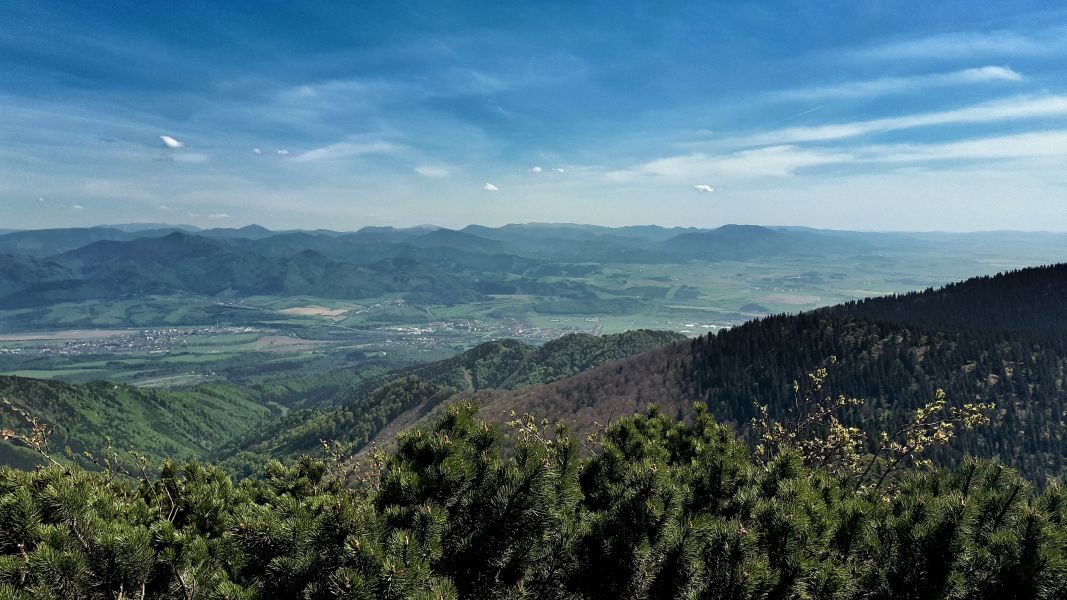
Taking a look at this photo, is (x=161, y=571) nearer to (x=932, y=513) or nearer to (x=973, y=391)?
(x=932, y=513)

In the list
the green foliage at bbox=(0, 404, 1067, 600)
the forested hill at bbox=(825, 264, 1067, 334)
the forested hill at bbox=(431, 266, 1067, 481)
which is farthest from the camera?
the forested hill at bbox=(825, 264, 1067, 334)

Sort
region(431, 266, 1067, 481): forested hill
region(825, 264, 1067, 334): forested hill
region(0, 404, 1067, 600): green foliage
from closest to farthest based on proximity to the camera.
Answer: region(0, 404, 1067, 600): green foliage, region(431, 266, 1067, 481): forested hill, region(825, 264, 1067, 334): forested hill

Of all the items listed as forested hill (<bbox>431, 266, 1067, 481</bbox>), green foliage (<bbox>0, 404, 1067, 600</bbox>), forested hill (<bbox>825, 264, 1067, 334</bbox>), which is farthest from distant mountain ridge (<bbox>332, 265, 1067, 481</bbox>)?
green foliage (<bbox>0, 404, 1067, 600</bbox>)

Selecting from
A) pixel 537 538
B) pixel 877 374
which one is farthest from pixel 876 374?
pixel 537 538

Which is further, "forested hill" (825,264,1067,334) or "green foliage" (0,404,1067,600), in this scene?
"forested hill" (825,264,1067,334)

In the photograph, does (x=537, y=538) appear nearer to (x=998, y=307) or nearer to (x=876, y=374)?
(x=876, y=374)

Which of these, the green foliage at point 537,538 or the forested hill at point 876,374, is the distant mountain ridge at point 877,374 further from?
the green foliage at point 537,538

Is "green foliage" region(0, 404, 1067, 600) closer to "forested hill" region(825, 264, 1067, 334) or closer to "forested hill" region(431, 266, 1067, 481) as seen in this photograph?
"forested hill" region(431, 266, 1067, 481)
